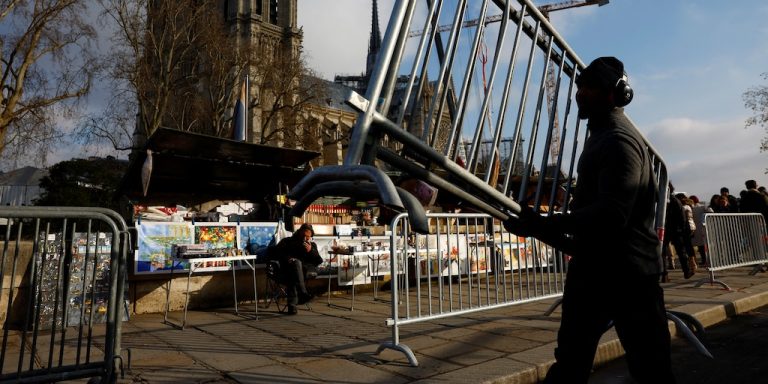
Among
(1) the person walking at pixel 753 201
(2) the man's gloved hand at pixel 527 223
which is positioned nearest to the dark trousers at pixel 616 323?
(2) the man's gloved hand at pixel 527 223

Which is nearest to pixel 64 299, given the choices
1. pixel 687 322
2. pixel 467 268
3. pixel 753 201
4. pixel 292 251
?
Result: pixel 292 251

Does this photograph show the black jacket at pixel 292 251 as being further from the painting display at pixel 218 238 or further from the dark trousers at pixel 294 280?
the painting display at pixel 218 238

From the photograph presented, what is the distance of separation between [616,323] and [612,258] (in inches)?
13.4

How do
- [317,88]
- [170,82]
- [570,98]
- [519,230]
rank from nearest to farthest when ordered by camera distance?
[519,230]
[570,98]
[170,82]
[317,88]

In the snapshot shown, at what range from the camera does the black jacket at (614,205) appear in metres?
1.99

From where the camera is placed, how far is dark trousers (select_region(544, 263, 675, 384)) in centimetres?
221

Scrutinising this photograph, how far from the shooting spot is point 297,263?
810 centimetres

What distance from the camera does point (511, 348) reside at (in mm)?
4953

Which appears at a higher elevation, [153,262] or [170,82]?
[170,82]

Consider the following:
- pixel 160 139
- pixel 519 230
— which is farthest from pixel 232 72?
pixel 519 230

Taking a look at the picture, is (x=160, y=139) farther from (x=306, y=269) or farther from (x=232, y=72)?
(x=232, y=72)

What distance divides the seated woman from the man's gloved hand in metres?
6.16

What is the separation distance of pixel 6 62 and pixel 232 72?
10873 millimetres

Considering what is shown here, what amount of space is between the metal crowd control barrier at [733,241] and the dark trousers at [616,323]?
7549mm
